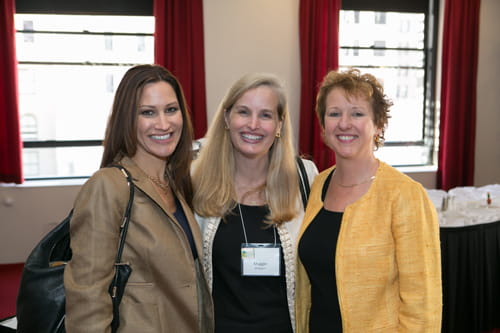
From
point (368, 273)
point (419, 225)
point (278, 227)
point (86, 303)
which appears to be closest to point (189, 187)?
point (278, 227)

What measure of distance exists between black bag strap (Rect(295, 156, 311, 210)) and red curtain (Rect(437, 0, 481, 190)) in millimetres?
5026

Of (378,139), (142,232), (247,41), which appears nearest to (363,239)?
(378,139)

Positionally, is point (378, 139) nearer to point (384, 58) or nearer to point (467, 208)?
point (467, 208)

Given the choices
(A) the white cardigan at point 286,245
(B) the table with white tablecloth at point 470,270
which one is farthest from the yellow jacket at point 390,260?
(B) the table with white tablecloth at point 470,270

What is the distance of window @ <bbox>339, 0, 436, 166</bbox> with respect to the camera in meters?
6.21

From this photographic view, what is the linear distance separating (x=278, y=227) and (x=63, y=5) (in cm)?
468

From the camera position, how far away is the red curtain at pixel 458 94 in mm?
6117

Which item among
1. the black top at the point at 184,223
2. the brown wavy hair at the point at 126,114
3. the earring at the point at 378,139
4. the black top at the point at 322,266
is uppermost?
the brown wavy hair at the point at 126,114

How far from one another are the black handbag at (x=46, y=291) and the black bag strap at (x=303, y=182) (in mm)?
861

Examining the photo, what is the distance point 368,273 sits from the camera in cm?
152

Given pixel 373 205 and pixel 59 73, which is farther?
pixel 59 73

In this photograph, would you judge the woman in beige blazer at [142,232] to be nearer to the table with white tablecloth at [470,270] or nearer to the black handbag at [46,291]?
the black handbag at [46,291]

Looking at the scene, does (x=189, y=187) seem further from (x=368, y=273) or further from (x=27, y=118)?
(x=27, y=118)

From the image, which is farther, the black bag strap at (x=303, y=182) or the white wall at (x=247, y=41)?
the white wall at (x=247, y=41)
